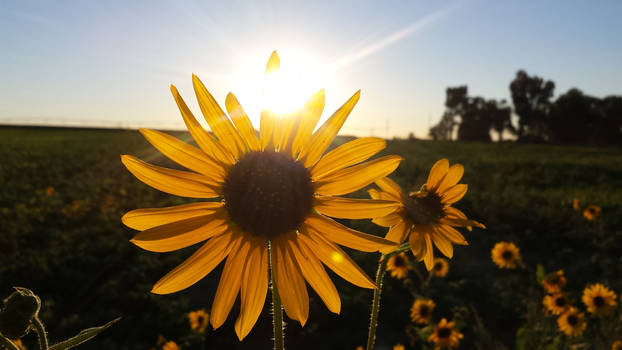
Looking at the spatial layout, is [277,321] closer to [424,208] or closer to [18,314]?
[18,314]

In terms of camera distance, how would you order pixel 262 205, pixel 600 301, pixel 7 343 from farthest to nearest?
1. pixel 600 301
2. pixel 262 205
3. pixel 7 343

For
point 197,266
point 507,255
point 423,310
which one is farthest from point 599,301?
point 197,266

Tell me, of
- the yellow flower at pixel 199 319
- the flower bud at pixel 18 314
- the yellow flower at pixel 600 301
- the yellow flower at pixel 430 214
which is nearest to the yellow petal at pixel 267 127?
the yellow flower at pixel 430 214

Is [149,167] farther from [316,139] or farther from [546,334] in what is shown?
[546,334]

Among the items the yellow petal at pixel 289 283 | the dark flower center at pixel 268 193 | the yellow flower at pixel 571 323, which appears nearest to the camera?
the yellow petal at pixel 289 283

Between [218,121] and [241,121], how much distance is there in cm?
6

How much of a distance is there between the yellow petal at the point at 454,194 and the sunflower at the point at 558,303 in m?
3.21

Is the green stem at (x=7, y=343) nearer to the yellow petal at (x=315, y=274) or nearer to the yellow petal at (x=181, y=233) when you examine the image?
the yellow petal at (x=181, y=233)

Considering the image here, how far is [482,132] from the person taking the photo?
6200cm

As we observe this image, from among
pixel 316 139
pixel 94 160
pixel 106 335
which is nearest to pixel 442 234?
pixel 316 139

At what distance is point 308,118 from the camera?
0.98m

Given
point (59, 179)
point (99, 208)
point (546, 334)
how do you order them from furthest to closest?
point (59, 179)
point (99, 208)
point (546, 334)

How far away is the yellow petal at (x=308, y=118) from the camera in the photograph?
935 mm

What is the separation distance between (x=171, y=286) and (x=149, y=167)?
0.29m
